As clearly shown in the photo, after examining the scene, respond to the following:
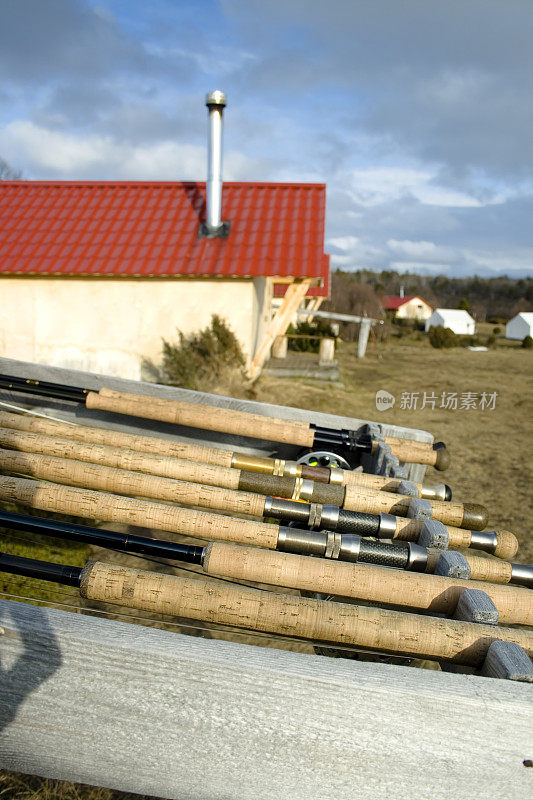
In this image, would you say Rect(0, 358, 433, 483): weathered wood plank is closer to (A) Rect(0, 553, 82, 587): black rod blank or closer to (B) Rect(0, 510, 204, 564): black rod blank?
(B) Rect(0, 510, 204, 564): black rod blank

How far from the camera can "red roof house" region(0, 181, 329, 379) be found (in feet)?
33.7

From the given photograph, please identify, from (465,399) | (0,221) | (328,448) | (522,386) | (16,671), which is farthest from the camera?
(522,386)

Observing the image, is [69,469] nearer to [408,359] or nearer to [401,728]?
[401,728]

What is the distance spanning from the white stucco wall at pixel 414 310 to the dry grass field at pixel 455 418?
33479 millimetres

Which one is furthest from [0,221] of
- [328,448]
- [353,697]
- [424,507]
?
[353,697]

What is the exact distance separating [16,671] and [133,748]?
388mm

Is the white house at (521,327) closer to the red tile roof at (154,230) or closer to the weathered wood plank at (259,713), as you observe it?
the red tile roof at (154,230)

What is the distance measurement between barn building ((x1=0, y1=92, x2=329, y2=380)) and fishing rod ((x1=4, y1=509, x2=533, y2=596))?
27.1ft

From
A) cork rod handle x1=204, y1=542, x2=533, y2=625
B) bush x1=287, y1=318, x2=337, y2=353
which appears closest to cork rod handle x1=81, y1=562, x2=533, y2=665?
cork rod handle x1=204, y1=542, x2=533, y2=625

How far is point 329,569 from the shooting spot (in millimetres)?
1898

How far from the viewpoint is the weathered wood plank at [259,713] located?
1.38 m

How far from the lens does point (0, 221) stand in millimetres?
11523

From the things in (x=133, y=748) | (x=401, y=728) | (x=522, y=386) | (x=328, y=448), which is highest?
(x=522, y=386)

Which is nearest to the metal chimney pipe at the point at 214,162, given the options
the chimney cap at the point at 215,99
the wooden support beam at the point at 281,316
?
the chimney cap at the point at 215,99
